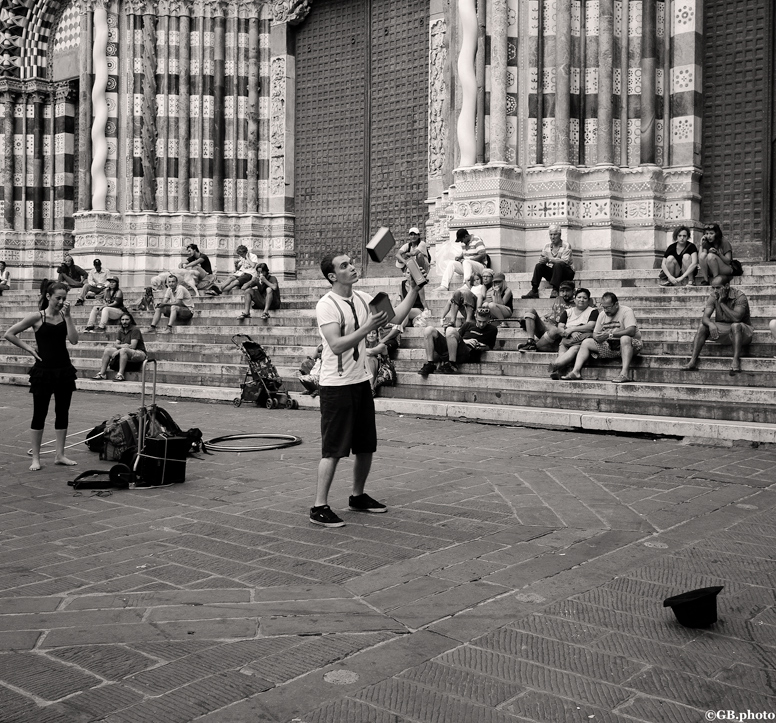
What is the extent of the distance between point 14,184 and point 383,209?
11.3 metres

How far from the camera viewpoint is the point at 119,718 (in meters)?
3.19

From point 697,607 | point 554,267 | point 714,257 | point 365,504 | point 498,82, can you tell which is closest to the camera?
point 697,607

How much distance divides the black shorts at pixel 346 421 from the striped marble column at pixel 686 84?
40.2ft

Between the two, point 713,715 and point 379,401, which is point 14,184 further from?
point 713,715

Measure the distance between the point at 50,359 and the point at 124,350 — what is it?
7549 mm

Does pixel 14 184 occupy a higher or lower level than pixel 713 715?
higher

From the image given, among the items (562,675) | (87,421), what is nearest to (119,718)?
(562,675)

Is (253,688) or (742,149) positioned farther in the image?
(742,149)

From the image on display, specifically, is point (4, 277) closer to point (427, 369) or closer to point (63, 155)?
point (63, 155)

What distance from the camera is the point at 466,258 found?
1570 centimetres

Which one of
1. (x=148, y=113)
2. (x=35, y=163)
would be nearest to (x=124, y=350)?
(x=148, y=113)

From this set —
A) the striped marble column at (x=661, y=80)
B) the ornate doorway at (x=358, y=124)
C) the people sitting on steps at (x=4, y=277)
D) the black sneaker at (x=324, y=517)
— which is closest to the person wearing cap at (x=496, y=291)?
the striped marble column at (x=661, y=80)

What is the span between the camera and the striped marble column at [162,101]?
22323 millimetres

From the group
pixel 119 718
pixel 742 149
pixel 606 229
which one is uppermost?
pixel 742 149
